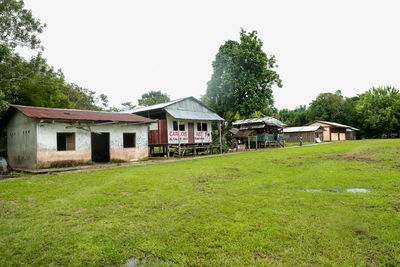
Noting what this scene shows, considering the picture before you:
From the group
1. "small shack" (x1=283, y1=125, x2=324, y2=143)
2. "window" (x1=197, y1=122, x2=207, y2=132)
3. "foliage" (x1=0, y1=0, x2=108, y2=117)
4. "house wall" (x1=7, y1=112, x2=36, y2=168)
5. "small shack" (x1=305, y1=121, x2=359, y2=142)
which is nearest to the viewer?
"house wall" (x1=7, y1=112, x2=36, y2=168)

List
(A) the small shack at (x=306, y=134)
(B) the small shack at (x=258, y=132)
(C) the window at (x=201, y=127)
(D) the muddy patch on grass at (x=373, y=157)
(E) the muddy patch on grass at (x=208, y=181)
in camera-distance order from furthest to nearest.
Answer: (A) the small shack at (x=306, y=134) → (B) the small shack at (x=258, y=132) → (C) the window at (x=201, y=127) → (D) the muddy patch on grass at (x=373, y=157) → (E) the muddy patch on grass at (x=208, y=181)

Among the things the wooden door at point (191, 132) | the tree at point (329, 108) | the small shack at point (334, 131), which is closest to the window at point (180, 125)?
the wooden door at point (191, 132)

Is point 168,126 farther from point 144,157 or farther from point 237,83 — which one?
point 237,83

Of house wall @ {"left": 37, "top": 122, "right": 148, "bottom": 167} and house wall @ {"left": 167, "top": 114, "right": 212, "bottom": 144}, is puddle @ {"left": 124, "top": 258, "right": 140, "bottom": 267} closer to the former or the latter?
house wall @ {"left": 37, "top": 122, "right": 148, "bottom": 167}

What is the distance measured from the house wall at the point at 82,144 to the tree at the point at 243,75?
13315 mm

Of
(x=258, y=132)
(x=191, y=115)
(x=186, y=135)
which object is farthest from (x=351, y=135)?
(x=186, y=135)

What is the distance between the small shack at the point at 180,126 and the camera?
2161cm

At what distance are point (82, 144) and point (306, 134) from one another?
42.2 metres

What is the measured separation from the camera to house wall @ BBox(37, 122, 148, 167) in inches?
548

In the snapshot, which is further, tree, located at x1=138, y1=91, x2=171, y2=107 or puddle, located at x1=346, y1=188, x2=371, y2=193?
tree, located at x1=138, y1=91, x2=171, y2=107

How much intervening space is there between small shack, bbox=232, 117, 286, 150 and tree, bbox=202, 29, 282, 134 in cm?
463

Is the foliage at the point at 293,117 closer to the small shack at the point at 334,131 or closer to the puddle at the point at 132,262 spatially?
the small shack at the point at 334,131

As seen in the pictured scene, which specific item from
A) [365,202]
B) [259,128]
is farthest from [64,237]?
[259,128]

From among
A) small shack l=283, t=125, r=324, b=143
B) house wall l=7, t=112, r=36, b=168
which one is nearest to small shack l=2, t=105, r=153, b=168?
house wall l=7, t=112, r=36, b=168
